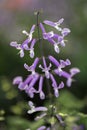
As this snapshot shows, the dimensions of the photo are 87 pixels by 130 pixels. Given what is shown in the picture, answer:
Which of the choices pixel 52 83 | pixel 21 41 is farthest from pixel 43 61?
pixel 21 41

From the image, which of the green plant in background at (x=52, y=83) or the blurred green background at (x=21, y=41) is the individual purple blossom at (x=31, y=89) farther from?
the blurred green background at (x=21, y=41)

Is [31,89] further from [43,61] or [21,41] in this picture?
[21,41]

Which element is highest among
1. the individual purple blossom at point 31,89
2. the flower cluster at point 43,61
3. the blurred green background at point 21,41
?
the blurred green background at point 21,41

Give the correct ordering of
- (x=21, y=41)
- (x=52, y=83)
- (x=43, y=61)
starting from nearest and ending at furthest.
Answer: (x=43, y=61)
(x=52, y=83)
(x=21, y=41)

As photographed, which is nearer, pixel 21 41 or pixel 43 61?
pixel 43 61

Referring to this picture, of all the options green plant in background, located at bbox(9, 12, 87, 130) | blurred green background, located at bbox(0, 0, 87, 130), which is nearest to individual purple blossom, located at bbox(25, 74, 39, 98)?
green plant in background, located at bbox(9, 12, 87, 130)

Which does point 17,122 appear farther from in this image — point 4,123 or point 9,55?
Answer: point 9,55

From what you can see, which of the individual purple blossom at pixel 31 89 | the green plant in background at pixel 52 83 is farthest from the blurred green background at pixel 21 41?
the individual purple blossom at pixel 31 89

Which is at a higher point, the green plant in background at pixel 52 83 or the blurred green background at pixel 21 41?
the blurred green background at pixel 21 41
